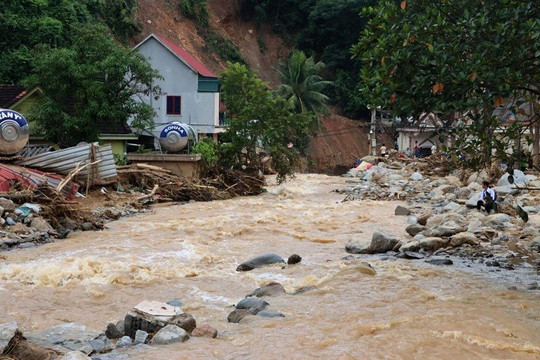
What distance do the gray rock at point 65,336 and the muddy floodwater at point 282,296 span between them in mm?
603

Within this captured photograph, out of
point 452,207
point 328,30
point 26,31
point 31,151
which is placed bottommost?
point 452,207

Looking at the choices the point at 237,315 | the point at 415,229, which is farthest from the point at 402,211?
the point at 237,315

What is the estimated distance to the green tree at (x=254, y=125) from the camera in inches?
1122

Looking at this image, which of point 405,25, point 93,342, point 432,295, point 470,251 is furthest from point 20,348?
point 470,251

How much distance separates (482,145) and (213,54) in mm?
47625

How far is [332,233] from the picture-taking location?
Answer: 18.7m

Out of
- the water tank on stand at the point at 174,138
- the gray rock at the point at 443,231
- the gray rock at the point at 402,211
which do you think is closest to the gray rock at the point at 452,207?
the gray rock at the point at 402,211

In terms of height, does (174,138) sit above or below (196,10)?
below

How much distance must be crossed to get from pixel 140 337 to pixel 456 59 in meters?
6.21

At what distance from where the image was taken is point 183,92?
130 feet

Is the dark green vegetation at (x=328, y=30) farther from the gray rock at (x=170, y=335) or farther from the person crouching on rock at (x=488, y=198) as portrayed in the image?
the gray rock at (x=170, y=335)

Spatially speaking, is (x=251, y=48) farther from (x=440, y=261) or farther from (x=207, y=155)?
(x=440, y=261)

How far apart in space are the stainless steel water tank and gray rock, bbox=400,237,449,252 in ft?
41.3

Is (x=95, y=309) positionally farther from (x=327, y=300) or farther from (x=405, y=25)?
(x=405, y=25)
